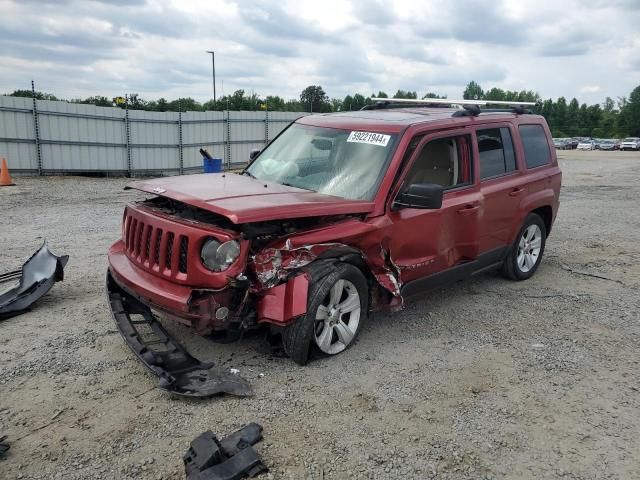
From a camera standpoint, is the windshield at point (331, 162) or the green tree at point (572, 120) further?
the green tree at point (572, 120)

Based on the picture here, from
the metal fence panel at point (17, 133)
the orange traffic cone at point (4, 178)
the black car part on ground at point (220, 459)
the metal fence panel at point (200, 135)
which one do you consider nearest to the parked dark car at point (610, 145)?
the metal fence panel at point (200, 135)

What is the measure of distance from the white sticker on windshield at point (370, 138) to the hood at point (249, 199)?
0.68m

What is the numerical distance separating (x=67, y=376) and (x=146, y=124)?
15.4 metres

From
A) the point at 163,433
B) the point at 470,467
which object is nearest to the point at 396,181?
the point at 470,467

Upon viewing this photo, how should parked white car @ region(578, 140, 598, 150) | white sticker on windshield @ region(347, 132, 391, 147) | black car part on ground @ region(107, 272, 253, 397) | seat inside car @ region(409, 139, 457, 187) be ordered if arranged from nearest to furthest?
1. black car part on ground @ region(107, 272, 253, 397)
2. white sticker on windshield @ region(347, 132, 391, 147)
3. seat inside car @ region(409, 139, 457, 187)
4. parked white car @ region(578, 140, 598, 150)

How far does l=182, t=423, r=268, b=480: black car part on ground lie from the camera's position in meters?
2.85

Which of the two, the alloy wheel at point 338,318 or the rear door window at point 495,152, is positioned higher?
the rear door window at point 495,152

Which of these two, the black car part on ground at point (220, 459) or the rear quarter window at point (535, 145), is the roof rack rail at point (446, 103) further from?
the black car part on ground at point (220, 459)

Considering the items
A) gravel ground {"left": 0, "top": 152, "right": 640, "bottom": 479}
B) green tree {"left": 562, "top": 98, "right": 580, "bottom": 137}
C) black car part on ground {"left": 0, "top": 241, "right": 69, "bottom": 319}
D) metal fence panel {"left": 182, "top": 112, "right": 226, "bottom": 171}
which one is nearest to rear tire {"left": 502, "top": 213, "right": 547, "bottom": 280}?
gravel ground {"left": 0, "top": 152, "right": 640, "bottom": 479}

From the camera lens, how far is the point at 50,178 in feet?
53.1

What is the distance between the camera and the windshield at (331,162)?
4.62 metres

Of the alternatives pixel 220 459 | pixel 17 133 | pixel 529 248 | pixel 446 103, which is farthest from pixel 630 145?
pixel 220 459

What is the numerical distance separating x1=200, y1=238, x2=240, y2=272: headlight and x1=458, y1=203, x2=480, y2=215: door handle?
234 cm

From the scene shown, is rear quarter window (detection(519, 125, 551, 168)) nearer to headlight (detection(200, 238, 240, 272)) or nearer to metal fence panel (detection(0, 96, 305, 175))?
headlight (detection(200, 238, 240, 272))
